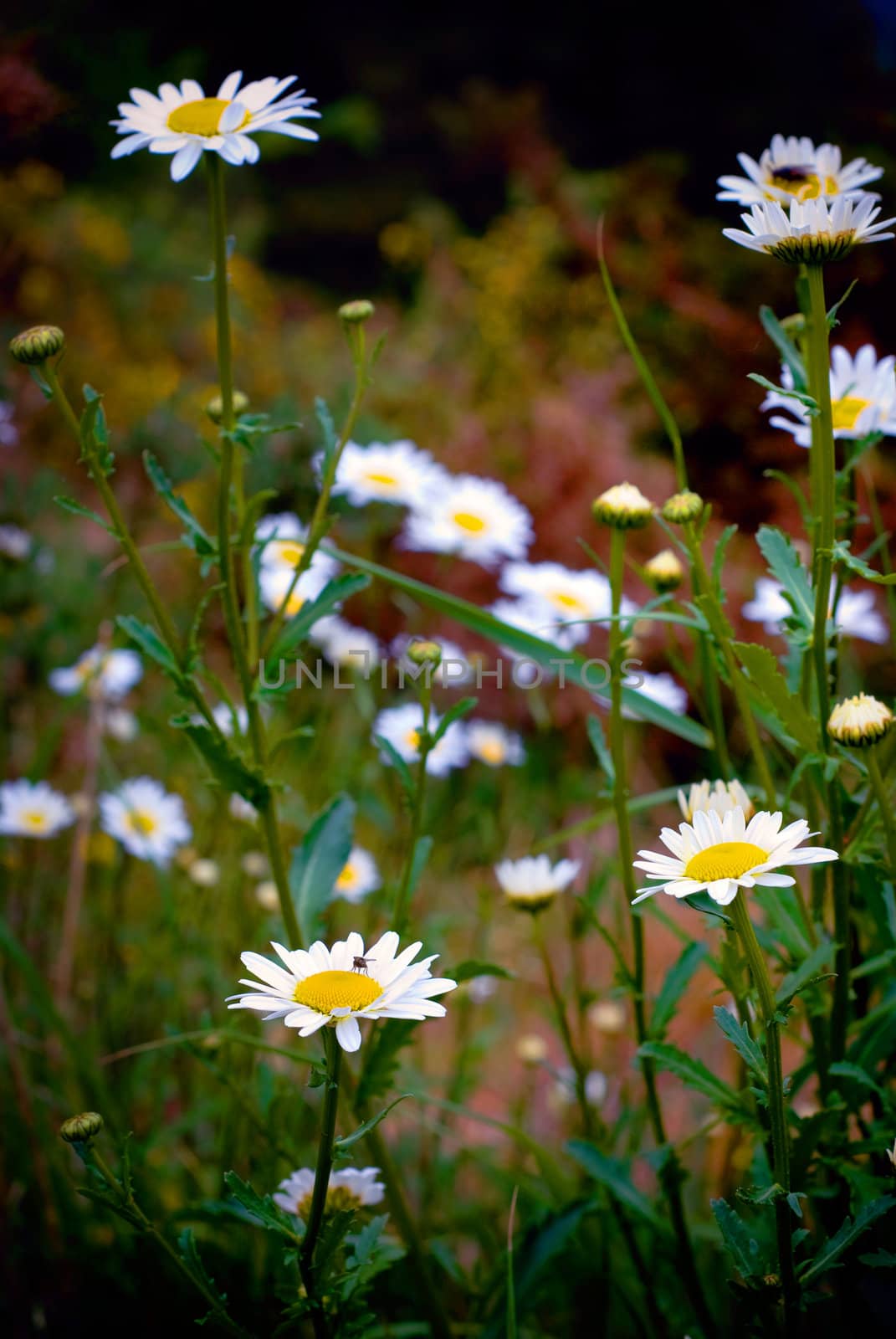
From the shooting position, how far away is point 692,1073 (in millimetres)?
573

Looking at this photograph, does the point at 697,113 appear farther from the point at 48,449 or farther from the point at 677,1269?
the point at 677,1269

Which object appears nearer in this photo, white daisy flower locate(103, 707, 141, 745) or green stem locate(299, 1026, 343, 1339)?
green stem locate(299, 1026, 343, 1339)

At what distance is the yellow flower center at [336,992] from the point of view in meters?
0.43

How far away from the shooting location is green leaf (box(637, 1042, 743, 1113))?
57 centimetres

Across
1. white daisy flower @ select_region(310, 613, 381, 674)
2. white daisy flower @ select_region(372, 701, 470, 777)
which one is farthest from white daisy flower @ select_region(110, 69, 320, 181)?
white daisy flower @ select_region(310, 613, 381, 674)

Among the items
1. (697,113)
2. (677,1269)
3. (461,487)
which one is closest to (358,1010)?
(677,1269)

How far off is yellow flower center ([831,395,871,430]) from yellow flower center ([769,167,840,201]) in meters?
0.13

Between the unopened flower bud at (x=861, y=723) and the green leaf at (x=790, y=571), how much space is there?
9cm

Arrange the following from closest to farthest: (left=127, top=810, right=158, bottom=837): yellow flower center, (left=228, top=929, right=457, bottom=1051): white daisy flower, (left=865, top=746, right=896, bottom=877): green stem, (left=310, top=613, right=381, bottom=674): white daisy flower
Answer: (left=228, top=929, right=457, bottom=1051): white daisy flower → (left=865, top=746, right=896, bottom=877): green stem → (left=127, top=810, right=158, bottom=837): yellow flower center → (left=310, top=613, right=381, bottom=674): white daisy flower

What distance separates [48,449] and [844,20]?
3.12 m

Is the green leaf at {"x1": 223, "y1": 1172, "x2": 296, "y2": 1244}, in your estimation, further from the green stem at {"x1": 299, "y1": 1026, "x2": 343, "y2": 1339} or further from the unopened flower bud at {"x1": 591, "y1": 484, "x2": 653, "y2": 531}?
the unopened flower bud at {"x1": 591, "y1": 484, "x2": 653, "y2": 531}

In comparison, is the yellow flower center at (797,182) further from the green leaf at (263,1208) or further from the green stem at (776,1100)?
the green leaf at (263,1208)

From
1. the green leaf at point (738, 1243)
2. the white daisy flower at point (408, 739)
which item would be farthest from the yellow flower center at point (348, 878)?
the green leaf at point (738, 1243)

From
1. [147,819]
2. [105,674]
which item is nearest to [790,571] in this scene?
[147,819]
